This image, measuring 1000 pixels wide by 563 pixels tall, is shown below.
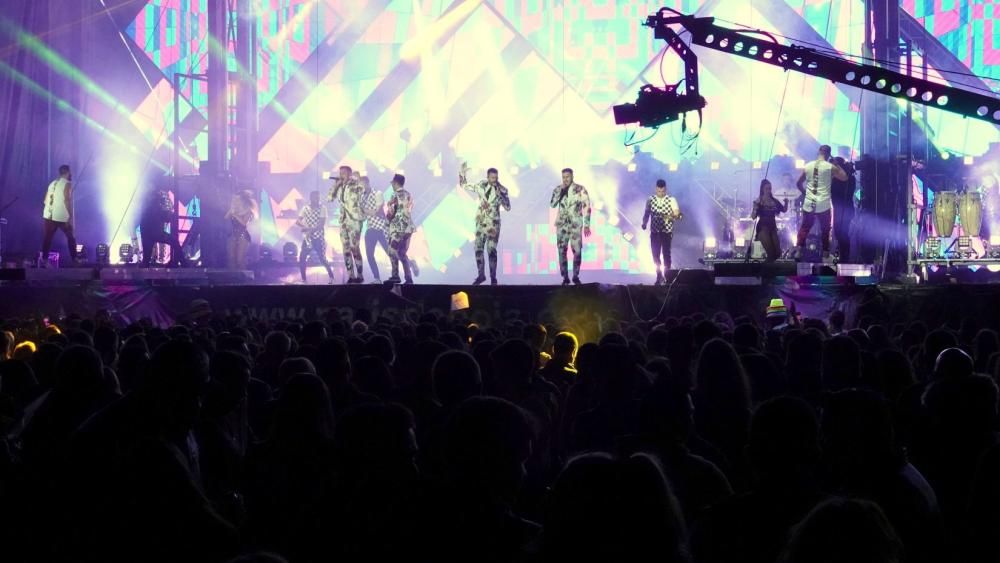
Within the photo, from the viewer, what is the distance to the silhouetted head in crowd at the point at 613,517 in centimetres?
194

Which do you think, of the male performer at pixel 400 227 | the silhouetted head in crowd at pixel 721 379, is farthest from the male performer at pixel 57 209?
the silhouetted head in crowd at pixel 721 379

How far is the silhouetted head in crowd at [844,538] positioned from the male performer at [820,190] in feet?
54.6

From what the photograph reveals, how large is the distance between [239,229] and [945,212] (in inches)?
587

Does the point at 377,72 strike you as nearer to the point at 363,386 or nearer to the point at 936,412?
the point at 363,386

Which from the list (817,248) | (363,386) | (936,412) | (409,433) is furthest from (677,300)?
(409,433)

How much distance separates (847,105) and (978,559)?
84.0ft

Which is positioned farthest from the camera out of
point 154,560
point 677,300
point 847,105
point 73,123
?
point 847,105

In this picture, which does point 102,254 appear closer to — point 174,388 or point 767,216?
point 767,216

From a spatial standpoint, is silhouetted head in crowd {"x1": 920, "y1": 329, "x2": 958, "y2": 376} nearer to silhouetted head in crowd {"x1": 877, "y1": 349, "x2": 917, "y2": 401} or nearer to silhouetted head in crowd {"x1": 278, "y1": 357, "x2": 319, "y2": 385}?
silhouetted head in crowd {"x1": 877, "y1": 349, "x2": 917, "y2": 401}

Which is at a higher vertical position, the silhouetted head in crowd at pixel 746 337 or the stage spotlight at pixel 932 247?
the stage spotlight at pixel 932 247

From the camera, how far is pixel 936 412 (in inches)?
151

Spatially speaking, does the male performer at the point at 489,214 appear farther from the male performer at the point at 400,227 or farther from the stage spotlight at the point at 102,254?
the stage spotlight at the point at 102,254

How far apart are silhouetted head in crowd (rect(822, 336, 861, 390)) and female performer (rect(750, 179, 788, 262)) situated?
39.4 ft

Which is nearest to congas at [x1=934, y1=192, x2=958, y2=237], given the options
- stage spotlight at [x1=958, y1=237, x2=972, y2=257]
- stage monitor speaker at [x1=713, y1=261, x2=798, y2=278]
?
stage spotlight at [x1=958, y1=237, x2=972, y2=257]
